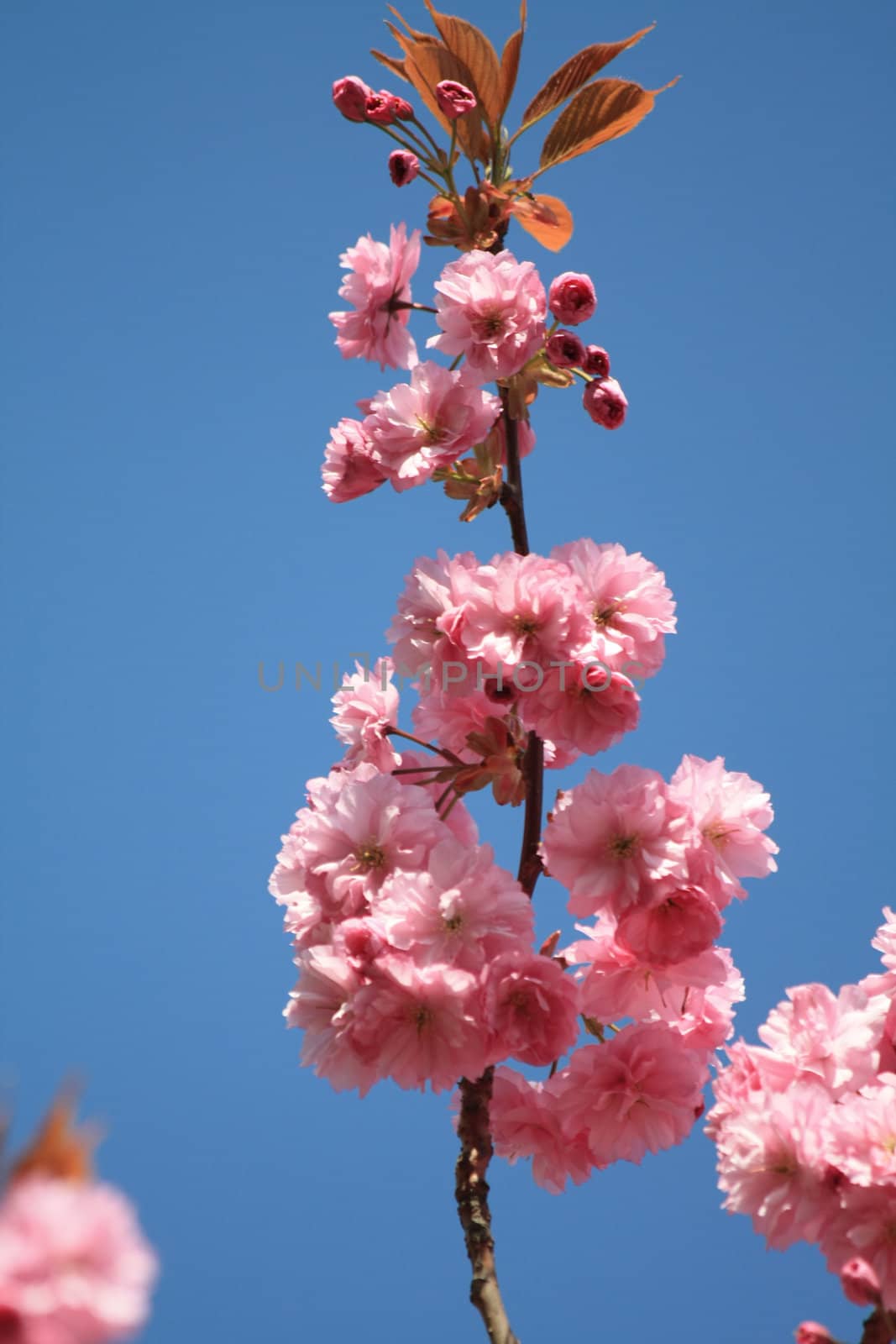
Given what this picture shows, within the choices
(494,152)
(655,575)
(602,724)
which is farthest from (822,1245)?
(494,152)

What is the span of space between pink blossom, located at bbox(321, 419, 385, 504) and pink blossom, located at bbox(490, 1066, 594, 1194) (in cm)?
56

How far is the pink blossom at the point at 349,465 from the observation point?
1225 mm

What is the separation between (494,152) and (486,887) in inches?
28.3

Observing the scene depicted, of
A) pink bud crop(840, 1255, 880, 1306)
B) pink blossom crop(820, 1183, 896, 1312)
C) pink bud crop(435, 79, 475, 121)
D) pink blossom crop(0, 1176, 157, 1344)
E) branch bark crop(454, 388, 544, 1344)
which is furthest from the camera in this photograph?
pink bud crop(435, 79, 475, 121)

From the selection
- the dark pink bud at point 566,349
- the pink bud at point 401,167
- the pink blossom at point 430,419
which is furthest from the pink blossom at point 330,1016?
the pink bud at point 401,167

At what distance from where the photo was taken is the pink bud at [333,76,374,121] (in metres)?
1.23

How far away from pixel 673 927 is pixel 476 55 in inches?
32.9

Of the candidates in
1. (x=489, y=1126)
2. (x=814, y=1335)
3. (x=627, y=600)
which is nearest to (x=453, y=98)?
(x=627, y=600)

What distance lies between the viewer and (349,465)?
4.05 feet

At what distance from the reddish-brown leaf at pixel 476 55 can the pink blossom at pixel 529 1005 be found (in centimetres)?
79

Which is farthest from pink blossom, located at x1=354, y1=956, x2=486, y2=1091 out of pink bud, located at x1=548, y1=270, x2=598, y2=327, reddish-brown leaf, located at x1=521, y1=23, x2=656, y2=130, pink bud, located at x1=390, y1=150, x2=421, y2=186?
reddish-brown leaf, located at x1=521, y1=23, x2=656, y2=130

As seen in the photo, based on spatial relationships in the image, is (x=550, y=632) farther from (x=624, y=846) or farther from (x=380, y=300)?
(x=380, y=300)

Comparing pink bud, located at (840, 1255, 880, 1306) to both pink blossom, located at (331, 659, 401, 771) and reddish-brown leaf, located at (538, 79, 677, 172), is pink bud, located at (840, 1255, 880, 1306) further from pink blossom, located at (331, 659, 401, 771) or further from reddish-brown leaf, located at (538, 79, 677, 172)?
reddish-brown leaf, located at (538, 79, 677, 172)

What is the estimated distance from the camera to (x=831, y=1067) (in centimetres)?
102
